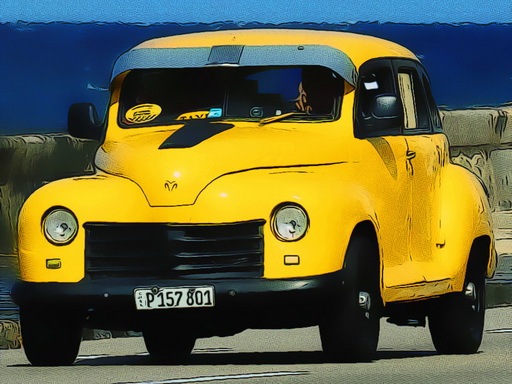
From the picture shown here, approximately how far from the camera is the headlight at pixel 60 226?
1204cm

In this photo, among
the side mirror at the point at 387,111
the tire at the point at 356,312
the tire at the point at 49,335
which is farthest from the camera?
the side mirror at the point at 387,111

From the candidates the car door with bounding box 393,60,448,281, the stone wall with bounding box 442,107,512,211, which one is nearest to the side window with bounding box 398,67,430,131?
the car door with bounding box 393,60,448,281

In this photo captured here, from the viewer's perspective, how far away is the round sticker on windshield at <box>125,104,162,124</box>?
13.1 m

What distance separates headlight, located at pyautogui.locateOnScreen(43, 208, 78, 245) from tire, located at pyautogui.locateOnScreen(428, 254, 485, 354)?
3062mm

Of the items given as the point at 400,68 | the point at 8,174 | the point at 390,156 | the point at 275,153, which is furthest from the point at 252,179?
the point at 8,174

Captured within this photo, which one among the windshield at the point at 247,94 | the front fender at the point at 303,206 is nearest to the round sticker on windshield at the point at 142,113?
the windshield at the point at 247,94

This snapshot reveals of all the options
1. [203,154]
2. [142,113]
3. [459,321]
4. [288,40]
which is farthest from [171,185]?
[459,321]

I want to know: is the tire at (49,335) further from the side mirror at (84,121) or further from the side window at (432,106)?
the side window at (432,106)

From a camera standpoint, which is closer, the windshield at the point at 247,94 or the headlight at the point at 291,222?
the headlight at the point at 291,222

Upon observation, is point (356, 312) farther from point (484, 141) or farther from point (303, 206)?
point (484, 141)

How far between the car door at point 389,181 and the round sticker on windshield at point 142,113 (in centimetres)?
136

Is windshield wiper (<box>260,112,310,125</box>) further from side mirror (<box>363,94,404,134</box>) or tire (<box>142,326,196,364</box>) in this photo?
tire (<box>142,326,196,364</box>)

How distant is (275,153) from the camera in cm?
1227

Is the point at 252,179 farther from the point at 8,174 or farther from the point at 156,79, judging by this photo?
the point at 8,174
